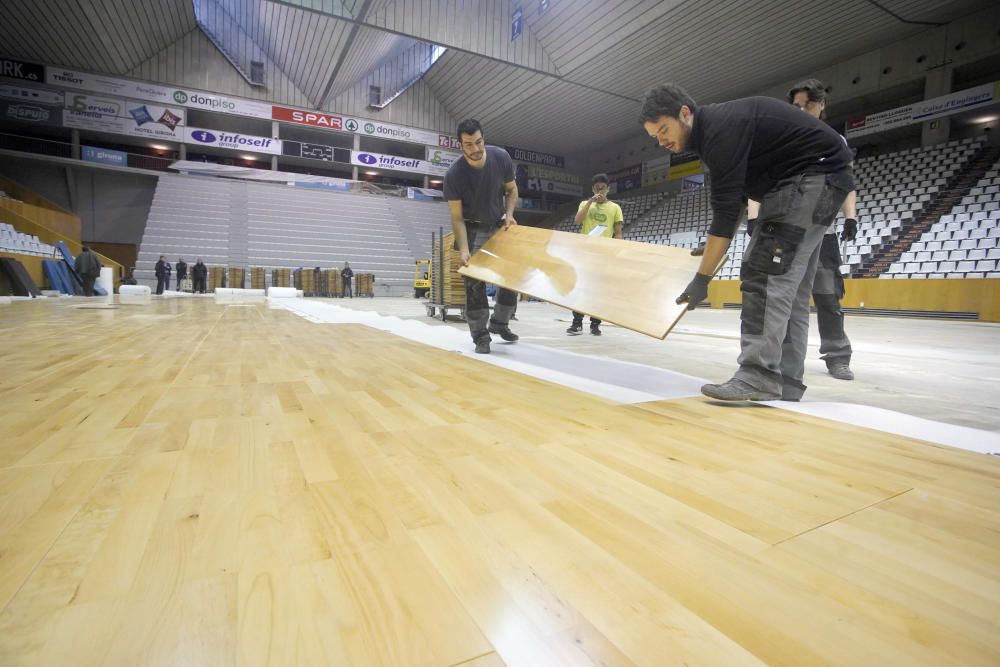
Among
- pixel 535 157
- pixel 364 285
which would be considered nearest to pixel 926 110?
pixel 535 157

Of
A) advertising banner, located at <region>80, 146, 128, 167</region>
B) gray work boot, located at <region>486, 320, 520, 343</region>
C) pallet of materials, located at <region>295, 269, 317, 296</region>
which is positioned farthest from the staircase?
advertising banner, located at <region>80, 146, 128, 167</region>

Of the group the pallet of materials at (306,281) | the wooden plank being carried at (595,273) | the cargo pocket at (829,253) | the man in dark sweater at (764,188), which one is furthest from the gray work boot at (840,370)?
the pallet of materials at (306,281)

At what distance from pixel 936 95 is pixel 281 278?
58.9 ft

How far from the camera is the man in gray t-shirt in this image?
8.46ft

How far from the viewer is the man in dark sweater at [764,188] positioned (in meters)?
1.53

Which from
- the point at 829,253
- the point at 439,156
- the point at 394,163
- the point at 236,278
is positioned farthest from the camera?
the point at 439,156

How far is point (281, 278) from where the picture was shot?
14.1 metres

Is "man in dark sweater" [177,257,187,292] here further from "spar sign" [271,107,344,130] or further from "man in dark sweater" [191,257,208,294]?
"spar sign" [271,107,344,130]

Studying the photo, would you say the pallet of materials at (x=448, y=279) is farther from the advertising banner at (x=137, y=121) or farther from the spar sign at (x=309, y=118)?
the advertising banner at (x=137, y=121)

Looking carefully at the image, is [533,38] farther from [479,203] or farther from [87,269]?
[479,203]

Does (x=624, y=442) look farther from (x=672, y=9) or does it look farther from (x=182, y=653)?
(x=672, y=9)

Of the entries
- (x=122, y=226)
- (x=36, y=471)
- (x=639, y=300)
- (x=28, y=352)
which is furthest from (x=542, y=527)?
(x=122, y=226)

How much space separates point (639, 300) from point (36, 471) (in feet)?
6.29

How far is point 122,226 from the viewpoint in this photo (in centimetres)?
1598
